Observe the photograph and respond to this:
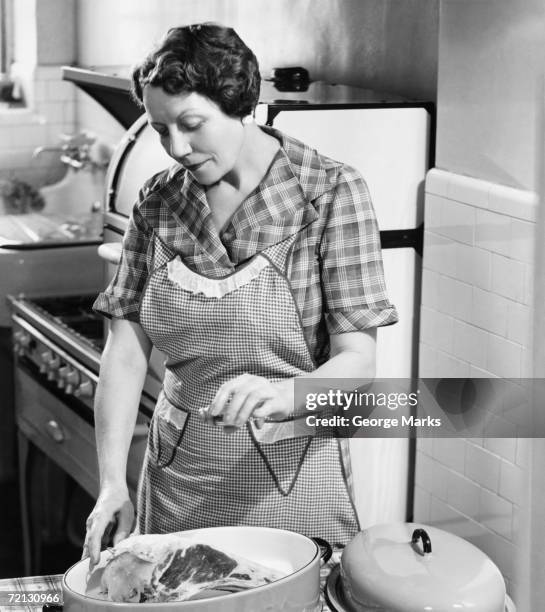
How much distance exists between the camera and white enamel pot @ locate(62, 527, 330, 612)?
1.08 meters

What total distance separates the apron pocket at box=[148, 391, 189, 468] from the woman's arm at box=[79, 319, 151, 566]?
0.26ft

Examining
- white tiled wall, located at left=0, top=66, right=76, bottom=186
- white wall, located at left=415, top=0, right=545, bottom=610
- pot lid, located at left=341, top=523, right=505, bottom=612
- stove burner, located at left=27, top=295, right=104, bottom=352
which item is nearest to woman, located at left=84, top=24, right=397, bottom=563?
pot lid, located at left=341, top=523, right=505, bottom=612

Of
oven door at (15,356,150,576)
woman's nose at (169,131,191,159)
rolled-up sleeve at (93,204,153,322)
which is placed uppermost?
woman's nose at (169,131,191,159)

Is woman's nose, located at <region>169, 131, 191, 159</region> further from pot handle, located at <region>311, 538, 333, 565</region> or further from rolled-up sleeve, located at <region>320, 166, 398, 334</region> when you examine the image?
pot handle, located at <region>311, 538, 333, 565</region>

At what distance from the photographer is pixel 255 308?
1530mm

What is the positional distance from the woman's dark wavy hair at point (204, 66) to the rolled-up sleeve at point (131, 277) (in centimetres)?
24

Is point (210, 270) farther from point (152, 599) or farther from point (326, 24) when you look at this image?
point (326, 24)

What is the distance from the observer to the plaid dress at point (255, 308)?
152 cm

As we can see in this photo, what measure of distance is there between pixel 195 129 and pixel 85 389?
1.48 metres

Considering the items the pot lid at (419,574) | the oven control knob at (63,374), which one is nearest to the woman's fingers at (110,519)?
the pot lid at (419,574)

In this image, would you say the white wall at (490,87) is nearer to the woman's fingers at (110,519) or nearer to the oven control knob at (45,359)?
the woman's fingers at (110,519)

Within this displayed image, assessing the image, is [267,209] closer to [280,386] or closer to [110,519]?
[280,386]

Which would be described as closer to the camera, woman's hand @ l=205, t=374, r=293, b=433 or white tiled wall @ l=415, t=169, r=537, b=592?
woman's hand @ l=205, t=374, r=293, b=433

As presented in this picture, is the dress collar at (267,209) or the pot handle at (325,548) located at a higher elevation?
the dress collar at (267,209)
